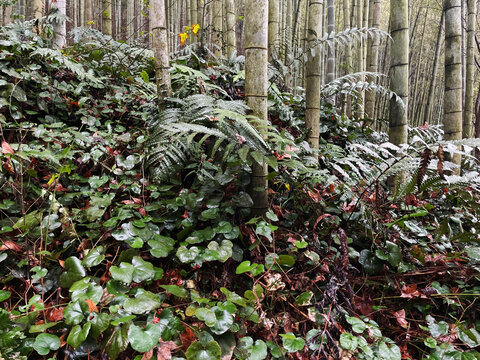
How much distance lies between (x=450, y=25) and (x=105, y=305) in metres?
2.65

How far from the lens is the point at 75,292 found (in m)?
0.99

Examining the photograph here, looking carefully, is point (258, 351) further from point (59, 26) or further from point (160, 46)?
point (59, 26)

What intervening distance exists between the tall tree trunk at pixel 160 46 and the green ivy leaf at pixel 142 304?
1195 millimetres

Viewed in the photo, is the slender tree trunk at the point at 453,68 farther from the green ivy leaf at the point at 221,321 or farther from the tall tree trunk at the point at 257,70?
the green ivy leaf at the point at 221,321

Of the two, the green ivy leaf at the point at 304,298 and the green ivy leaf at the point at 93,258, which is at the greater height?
the green ivy leaf at the point at 93,258

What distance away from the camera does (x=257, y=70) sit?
135cm

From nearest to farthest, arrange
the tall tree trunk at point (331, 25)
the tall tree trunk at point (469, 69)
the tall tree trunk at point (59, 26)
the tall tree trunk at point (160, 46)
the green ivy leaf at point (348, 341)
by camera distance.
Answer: the green ivy leaf at point (348, 341), the tall tree trunk at point (160, 46), the tall tree trunk at point (59, 26), the tall tree trunk at point (331, 25), the tall tree trunk at point (469, 69)

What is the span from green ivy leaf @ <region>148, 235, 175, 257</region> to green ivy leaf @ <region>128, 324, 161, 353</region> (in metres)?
0.29

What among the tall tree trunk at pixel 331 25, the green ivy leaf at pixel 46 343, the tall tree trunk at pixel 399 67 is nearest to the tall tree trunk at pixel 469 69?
the tall tree trunk at pixel 331 25

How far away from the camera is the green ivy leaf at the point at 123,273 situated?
1009 millimetres

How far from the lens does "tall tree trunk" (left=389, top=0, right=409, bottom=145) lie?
1795mm

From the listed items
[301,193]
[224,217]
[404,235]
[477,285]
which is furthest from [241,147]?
[477,285]

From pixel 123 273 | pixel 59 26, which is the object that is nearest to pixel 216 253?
pixel 123 273

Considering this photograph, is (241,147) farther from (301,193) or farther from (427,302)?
(427,302)
